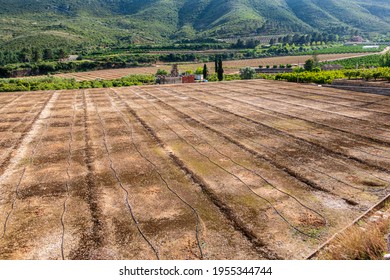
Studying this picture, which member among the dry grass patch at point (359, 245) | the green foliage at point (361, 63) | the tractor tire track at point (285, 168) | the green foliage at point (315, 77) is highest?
the dry grass patch at point (359, 245)

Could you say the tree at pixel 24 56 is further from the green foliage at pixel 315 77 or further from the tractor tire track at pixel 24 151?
the tractor tire track at pixel 24 151

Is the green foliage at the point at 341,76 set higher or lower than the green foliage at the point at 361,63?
higher

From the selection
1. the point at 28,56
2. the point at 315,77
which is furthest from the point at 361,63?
the point at 28,56

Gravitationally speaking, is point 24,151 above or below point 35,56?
below

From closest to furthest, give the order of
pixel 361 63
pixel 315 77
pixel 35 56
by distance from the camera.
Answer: pixel 315 77 → pixel 361 63 → pixel 35 56

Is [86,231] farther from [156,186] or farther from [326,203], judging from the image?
[326,203]

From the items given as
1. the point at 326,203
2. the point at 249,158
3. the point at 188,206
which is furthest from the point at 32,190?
the point at 326,203

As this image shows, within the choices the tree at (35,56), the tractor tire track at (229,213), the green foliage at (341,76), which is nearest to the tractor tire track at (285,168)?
the tractor tire track at (229,213)

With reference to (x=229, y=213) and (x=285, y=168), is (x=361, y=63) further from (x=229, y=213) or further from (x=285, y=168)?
(x=229, y=213)

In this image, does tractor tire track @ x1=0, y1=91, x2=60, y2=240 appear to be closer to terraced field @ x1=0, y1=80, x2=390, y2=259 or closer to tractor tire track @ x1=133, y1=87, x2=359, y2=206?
terraced field @ x1=0, y1=80, x2=390, y2=259
